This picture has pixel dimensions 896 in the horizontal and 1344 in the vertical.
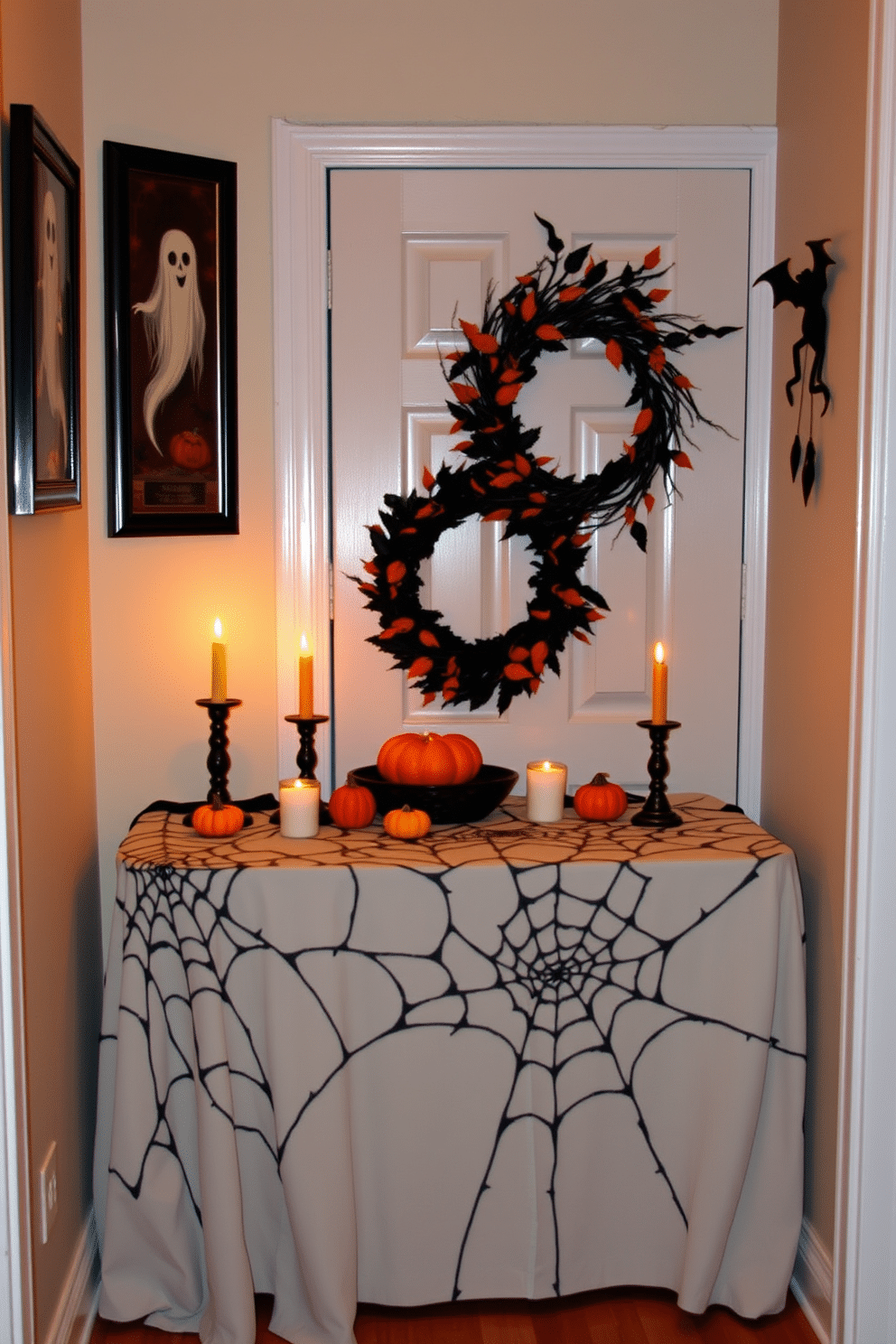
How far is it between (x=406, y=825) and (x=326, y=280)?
42.8 inches

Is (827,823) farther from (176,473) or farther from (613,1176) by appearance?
(176,473)

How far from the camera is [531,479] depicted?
8.01 feet

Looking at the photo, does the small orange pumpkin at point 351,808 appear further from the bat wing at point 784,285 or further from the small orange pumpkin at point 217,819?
the bat wing at point 784,285

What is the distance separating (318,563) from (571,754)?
65 centimetres

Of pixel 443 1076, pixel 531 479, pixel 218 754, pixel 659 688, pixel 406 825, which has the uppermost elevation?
pixel 531 479

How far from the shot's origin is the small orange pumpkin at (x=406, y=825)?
2.18m

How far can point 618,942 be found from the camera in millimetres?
2115

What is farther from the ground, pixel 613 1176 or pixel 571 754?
pixel 571 754

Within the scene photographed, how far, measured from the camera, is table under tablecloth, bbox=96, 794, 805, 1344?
2.05 m

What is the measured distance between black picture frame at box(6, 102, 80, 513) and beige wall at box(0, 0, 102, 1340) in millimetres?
69

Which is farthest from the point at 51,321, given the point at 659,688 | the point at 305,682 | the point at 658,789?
the point at 658,789

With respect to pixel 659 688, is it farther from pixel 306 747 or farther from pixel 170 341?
pixel 170 341

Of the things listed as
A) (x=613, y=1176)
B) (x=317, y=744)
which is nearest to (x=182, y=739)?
(x=317, y=744)

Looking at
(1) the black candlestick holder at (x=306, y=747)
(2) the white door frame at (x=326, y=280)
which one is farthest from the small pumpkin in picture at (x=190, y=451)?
(1) the black candlestick holder at (x=306, y=747)
